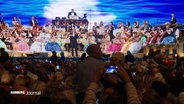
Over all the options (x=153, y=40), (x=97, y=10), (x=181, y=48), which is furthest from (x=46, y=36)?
(x=181, y=48)

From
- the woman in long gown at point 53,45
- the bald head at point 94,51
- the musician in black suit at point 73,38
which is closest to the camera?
the bald head at point 94,51

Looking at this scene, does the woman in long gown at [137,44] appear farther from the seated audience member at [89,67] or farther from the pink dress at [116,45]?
the seated audience member at [89,67]

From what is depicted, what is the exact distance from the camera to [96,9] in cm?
2600

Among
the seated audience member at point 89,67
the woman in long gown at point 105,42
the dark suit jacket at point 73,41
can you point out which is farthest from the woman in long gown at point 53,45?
the seated audience member at point 89,67

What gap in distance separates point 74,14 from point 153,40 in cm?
520

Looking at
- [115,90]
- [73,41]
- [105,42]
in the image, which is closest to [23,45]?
[73,41]

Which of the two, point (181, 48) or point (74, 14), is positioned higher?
point (74, 14)

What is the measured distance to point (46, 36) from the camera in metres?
24.8

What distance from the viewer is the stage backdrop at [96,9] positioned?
25250 millimetres

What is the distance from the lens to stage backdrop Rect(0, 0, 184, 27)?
82.8 ft

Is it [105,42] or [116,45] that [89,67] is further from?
[116,45]

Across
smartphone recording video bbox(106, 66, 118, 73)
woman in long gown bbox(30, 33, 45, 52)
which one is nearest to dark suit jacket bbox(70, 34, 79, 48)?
woman in long gown bbox(30, 33, 45, 52)

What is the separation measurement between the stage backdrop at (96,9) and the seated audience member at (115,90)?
22.4 meters

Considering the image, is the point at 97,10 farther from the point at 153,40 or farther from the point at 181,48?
the point at 181,48
